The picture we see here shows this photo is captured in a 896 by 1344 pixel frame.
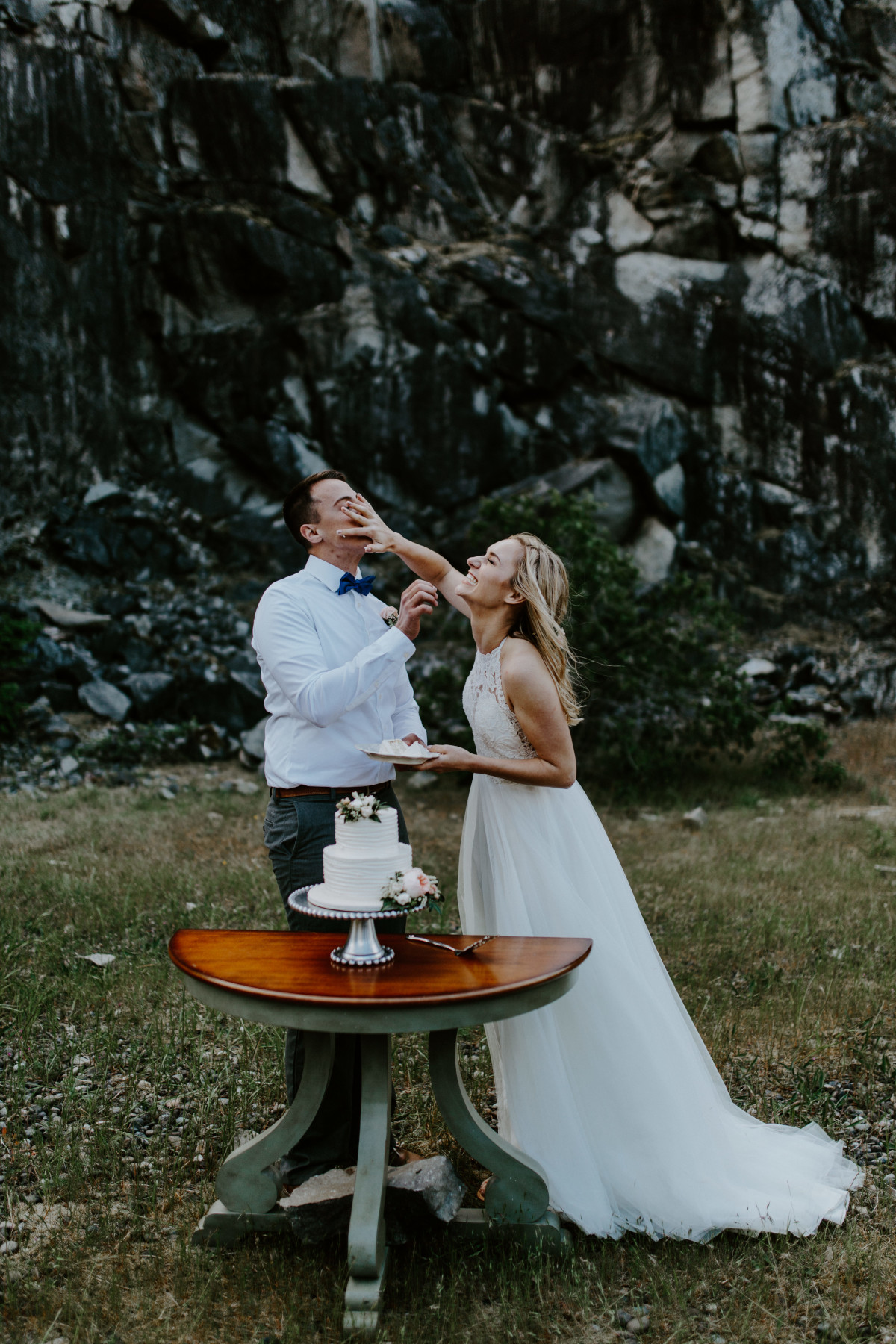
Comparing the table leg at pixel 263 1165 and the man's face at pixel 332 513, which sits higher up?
the man's face at pixel 332 513

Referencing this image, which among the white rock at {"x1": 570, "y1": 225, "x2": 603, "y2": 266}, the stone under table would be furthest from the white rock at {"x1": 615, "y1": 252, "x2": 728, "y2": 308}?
the stone under table

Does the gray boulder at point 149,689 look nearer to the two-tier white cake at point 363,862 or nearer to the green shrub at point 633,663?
the green shrub at point 633,663

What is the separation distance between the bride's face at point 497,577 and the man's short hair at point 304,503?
639mm

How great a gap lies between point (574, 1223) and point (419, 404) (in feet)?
54.1

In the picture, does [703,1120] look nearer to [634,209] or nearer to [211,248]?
[211,248]

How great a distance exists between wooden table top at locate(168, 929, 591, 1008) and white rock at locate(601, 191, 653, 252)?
19.3m

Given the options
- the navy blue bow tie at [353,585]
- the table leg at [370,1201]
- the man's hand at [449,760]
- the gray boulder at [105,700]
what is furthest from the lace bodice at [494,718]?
the gray boulder at [105,700]

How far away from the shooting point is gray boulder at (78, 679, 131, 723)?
13.9m

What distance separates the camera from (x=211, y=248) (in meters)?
18.2

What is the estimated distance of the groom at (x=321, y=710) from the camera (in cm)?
353

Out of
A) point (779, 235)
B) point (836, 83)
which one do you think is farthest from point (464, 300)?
point (836, 83)

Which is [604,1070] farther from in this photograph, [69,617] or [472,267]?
[472,267]

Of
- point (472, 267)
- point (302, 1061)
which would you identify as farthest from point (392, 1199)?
point (472, 267)

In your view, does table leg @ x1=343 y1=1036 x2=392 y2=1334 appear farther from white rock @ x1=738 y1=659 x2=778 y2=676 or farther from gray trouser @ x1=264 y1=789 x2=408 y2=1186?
white rock @ x1=738 y1=659 x2=778 y2=676
